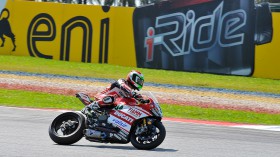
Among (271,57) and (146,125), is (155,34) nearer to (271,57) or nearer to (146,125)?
(271,57)

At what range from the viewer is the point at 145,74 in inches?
1165

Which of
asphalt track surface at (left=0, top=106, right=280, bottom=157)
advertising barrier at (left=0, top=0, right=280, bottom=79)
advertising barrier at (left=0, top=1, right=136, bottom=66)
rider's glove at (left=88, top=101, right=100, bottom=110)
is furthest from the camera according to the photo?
advertising barrier at (left=0, top=1, right=136, bottom=66)

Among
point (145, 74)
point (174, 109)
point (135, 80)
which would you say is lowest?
point (174, 109)

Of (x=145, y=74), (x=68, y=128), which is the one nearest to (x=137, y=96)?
(x=68, y=128)

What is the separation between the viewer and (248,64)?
3028 cm

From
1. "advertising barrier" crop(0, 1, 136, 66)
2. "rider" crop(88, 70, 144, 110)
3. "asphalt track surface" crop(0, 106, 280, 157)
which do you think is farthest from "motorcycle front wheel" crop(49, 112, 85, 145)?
"advertising barrier" crop(0, 1, 136, 66)

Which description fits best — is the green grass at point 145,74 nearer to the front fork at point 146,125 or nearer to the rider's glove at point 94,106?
the rider's glove at point 94,106

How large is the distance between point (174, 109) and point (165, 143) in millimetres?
8333

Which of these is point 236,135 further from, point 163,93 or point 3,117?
point 163,93

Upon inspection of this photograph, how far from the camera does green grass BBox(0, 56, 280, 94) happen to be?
28078 mm

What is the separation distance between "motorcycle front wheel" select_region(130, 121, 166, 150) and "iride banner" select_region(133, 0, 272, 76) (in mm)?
19917

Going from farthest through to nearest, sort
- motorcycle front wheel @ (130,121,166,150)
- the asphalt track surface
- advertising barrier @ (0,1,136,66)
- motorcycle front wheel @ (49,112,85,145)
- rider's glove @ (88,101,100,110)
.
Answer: advertising barrier @ (0,1,136,66) → rider's glove @ (88,101,100,110) → motorcycle front wheel @ (49,112,85,145) → motorcycle front wheel @ (130,121,166,150) → the asphalt track surface

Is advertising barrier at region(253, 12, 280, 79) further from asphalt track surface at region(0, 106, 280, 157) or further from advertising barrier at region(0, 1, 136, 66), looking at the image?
asphalt track surface at region(0, 106, 280, 157)

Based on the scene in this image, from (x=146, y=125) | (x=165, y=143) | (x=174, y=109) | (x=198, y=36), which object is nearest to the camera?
(x=146, y=125)
